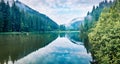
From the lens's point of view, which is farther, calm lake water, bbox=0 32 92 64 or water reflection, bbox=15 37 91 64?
water reflection, bbox=15 37 91 64

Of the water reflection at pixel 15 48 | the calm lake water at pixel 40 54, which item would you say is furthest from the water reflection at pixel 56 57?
the water reflection at pixel 15 48

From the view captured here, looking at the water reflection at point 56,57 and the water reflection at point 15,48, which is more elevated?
the water reflection at point 15,48

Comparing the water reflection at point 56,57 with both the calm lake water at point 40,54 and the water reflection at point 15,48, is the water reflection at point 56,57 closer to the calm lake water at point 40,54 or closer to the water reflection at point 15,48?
the calm lake water at point 40,54

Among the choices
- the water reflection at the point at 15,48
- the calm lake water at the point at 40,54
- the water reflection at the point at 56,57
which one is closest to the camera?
the calm lake water at the point at 40,54

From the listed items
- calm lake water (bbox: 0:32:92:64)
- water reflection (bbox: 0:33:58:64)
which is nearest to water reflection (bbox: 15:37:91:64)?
calm lake water (bbox: 0:32:92:64)

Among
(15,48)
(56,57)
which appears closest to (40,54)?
(56,57)

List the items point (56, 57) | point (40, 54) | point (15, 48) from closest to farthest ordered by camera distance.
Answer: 1. point (56, 57)
2. point (40, 54)
3. point (15, 48)

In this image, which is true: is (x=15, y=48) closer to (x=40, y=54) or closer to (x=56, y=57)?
(x=40, y=54)

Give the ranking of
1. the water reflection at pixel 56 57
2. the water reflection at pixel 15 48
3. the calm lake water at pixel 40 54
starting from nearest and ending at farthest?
the calm lake water at pixel 40 54 → the water reflection at pixel 15 48 → the water reflection at pixel 56 57

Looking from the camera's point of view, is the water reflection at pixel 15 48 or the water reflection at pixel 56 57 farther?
the water reflection at pixel 56 57

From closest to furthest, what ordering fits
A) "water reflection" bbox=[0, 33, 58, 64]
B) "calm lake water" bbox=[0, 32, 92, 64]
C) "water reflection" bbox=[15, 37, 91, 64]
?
"calm lake water" bbox=[0, 32, 92, 64]
"water reflection" bbox=[0, 33, 58, 64]
"water reflection" bbox=[15, 37, 91, 64]

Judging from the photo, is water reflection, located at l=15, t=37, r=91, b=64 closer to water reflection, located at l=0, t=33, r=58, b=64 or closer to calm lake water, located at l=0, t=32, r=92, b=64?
calm lake water, located at l=0, t=32, r=92, b=64

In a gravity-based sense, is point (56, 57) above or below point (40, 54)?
below

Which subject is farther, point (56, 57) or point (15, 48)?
point (15, 48)
